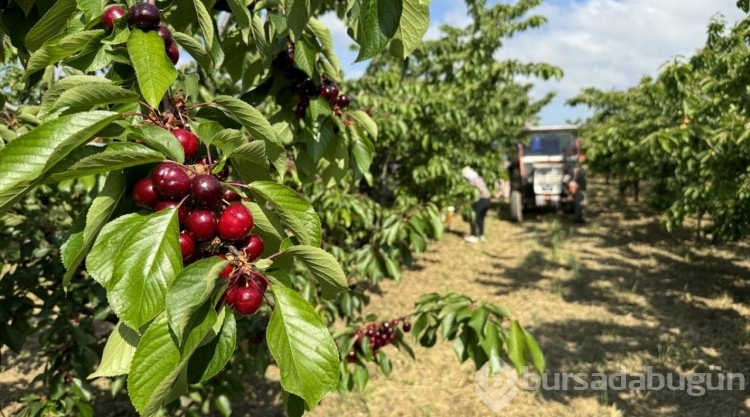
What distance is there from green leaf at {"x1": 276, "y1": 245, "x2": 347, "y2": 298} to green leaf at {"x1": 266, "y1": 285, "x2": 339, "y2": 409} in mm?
62

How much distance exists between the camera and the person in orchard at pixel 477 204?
361 inches

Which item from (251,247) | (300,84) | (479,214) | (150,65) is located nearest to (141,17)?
(150,65)

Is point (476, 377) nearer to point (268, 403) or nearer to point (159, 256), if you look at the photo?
point (268, 403)

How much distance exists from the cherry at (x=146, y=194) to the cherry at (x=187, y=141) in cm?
9

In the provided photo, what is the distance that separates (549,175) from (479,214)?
9.64 ft

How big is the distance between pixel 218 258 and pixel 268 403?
3.97 metres

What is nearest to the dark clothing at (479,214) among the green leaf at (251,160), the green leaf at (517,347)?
the green leaf at (517,347)

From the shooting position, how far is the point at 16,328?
2.21 meters

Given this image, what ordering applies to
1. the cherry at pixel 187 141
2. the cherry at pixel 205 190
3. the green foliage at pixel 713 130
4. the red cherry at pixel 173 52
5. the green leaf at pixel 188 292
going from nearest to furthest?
the green leaf at pixel 188 292, the cherry at pixel 205 190, the cherry at pixel 187 141, the red cherry at pixel 173 52, the green foliage at pixel 713 130

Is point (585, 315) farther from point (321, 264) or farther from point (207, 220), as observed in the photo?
point (207, 220)

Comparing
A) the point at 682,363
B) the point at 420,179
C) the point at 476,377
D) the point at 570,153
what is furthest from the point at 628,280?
the point at 570,153

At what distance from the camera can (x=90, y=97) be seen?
766mm

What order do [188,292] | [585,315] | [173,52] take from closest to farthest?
[188,292] → [173,52] → [585,315]

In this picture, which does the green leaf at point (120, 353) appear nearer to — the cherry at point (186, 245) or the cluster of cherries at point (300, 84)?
the cherry at point (186, 245)
